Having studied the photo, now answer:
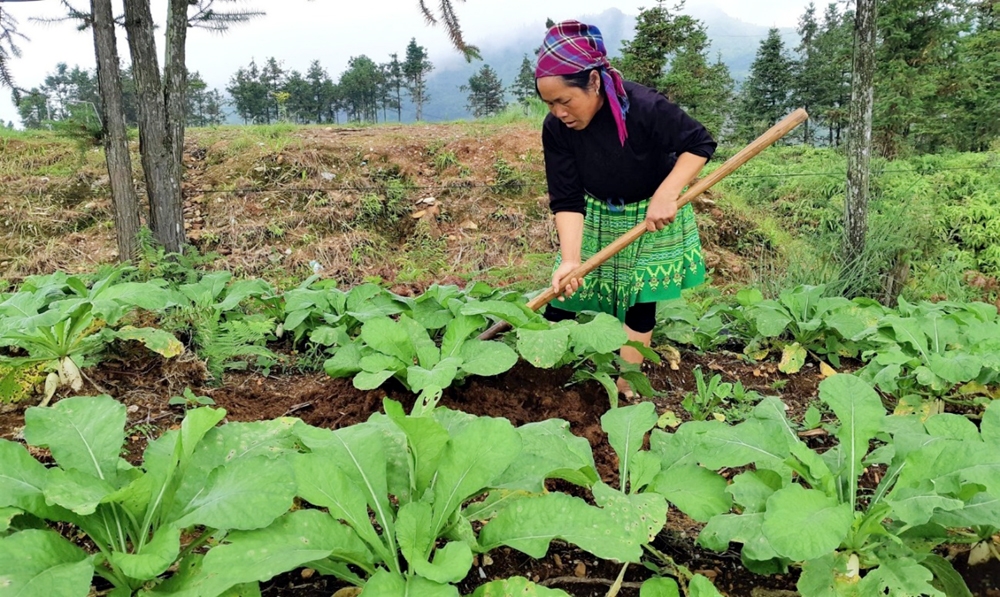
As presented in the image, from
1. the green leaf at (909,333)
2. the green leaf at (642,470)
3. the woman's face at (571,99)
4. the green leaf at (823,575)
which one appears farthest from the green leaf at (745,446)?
the woman's face at (571,99)

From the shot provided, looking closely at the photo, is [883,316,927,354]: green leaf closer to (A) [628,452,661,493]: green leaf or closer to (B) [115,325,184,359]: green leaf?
(A) [628,452,661,493]: green leaf

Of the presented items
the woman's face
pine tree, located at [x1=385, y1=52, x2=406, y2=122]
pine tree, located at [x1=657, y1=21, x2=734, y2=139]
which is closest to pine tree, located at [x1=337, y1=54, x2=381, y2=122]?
pine tree, located at [x1=385, y1=52, x2=406, y2=122]

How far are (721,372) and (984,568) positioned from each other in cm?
147

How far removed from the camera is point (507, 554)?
4.73 ft

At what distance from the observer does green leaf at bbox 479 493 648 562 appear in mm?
1158

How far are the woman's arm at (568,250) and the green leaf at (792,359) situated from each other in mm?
1024

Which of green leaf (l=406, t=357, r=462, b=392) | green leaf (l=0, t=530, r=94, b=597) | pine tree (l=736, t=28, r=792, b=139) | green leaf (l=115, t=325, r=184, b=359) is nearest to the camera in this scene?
green leaf (l=0, t=530, r=94, b=597)

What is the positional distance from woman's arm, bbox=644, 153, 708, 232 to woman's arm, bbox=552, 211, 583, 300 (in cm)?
38

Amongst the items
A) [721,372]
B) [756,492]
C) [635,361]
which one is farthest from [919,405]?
[756,492]

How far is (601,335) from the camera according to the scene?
2.13 metres

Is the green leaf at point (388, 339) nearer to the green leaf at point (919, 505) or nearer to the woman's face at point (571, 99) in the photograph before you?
the woman's face at point (571, 99)

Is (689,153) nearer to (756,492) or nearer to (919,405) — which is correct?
(919,405)

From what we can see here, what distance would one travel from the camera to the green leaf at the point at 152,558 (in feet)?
3.42

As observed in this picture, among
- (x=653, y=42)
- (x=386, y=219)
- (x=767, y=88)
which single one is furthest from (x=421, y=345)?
(x=767, y=88)
